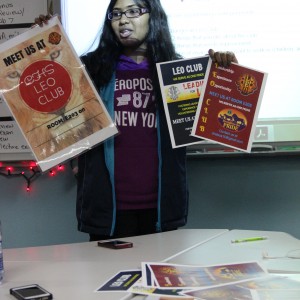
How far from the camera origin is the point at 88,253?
1.38 m

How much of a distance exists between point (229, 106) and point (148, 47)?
1.28 feet

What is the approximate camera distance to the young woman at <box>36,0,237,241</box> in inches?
68.6

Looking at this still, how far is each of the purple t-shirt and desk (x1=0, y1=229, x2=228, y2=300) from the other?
0.19m

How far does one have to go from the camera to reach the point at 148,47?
184 centimetres

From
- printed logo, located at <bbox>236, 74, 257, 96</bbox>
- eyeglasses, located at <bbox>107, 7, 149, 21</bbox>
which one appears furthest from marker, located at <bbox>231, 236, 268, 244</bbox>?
eyeglasses, located at <bbox>107, 7, 149, 21</bbox>

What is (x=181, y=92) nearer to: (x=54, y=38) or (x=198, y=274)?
(x=54, y=38)

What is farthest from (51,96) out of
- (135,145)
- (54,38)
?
(135,145)

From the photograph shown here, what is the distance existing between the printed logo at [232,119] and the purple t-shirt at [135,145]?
251mm

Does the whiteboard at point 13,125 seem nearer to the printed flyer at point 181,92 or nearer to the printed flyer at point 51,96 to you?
the printed flyer at point 51,96

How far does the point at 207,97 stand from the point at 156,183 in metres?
0.37

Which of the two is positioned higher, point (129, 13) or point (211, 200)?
point (129, 13)

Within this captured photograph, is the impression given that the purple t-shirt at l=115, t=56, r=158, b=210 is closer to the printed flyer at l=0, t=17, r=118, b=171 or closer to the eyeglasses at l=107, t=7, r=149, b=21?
the printed flyer at l=0, t=17, r=118, b=171

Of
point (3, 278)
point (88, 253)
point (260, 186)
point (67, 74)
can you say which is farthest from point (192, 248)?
point (260, 186)

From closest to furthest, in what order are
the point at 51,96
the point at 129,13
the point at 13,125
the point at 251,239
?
the point at 251,239 → the point at 51,96 → the point at 129,13 → the point at 13,125
